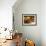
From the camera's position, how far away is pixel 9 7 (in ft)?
16.0

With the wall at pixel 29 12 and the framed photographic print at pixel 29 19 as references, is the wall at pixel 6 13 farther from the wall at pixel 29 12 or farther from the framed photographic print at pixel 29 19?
the framed photographic print at pixel 29 19

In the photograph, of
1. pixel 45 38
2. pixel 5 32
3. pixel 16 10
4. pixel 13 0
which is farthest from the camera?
pixel 16 10

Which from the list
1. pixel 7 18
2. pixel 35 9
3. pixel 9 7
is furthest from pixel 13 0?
pixel 35 9

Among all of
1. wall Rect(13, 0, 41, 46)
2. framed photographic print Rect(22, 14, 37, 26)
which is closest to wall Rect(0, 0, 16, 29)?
wall Rect(13, 0, 41, 46)

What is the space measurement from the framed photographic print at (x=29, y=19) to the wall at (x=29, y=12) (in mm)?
158

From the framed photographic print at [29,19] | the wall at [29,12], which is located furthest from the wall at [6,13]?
the framed photographic print at [29,19]

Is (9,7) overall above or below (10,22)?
above

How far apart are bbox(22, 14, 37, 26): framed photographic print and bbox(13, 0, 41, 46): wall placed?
158mm

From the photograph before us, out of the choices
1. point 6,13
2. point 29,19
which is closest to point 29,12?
point 29,19

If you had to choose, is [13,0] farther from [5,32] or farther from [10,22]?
[5,32]

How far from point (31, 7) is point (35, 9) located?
0.23 metres

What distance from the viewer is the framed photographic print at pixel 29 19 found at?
20.6 ft

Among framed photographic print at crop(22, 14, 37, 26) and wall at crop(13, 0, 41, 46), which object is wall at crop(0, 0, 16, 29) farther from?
framed photographic print at crop(22, 14, 37, 26)

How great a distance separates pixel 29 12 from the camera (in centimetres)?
629
